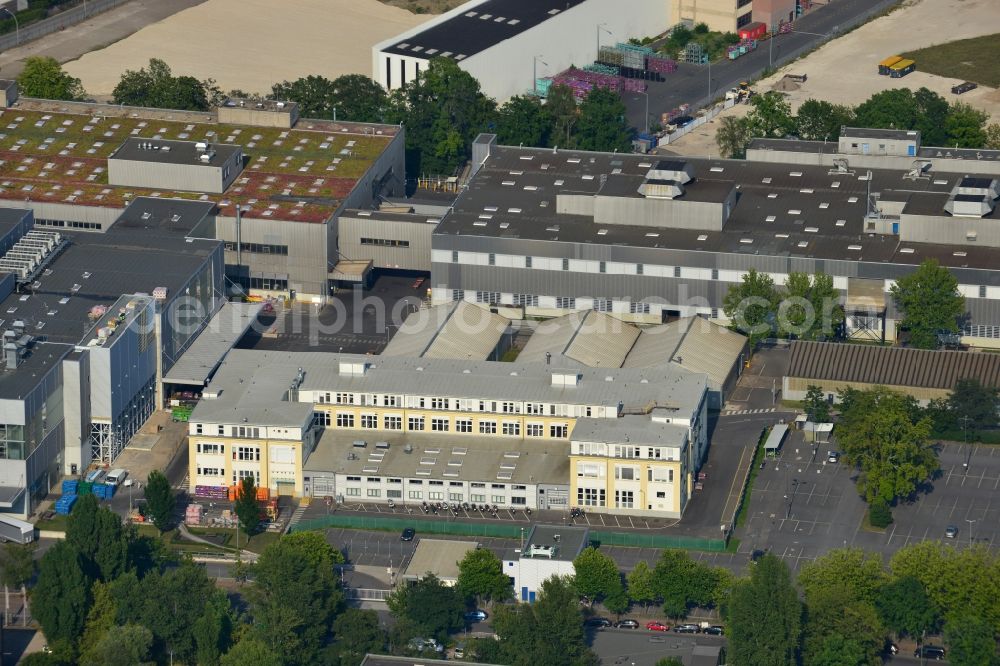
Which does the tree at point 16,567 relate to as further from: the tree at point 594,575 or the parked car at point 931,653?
the parked car at point 931,653

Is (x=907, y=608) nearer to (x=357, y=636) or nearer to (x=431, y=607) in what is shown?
(x=431, y=607)

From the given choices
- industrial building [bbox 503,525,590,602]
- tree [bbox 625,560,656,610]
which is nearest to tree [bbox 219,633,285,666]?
industrial building [bbox 503,525,590,602]

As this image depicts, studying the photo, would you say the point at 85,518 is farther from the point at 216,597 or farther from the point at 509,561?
the point at 509,561

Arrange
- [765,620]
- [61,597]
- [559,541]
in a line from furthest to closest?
→ [559,541] < [61,597] < [765,620]

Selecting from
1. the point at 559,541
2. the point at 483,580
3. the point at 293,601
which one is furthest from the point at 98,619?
the point at 559,541

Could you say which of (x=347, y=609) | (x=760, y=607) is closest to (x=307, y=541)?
(x=347, y=609)

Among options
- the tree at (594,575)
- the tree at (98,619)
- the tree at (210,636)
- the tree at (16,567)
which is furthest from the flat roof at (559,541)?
the tree at (16,567)

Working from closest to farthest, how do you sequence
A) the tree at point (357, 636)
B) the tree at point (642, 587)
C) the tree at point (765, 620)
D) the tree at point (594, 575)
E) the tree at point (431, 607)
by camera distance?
the tree at point (765, 620) → the tree at point (357, 636) → the tree at point (431, 607) → the tree at point (594, 575) → the tree at point (642, 587)
